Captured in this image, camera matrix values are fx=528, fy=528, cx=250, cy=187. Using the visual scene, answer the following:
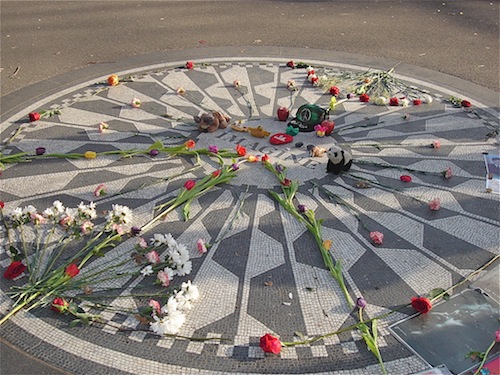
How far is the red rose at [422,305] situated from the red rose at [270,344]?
146 cm

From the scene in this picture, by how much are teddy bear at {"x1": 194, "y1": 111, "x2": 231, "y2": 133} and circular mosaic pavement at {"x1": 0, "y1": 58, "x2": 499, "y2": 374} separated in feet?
0.33

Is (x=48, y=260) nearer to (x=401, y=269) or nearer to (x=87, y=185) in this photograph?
(x=87, y=185)

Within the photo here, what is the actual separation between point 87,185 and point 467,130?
232 inches

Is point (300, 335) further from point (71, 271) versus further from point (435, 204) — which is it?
point (435, 204)

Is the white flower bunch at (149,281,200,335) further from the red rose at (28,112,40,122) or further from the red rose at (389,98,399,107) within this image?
the red rose at (389,98,399,107)

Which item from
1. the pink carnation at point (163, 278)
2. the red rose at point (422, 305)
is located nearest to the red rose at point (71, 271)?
the pink carnation at point (163, 278)

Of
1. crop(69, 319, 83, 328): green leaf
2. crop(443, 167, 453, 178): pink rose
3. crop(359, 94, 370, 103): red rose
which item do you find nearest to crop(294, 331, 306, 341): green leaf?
crop(69, 319, 83, 328): green leaf

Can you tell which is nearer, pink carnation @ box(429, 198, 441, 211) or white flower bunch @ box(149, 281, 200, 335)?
white flower bunch @ box(149, 281, 200, 335)

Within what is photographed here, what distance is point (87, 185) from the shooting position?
696 cm

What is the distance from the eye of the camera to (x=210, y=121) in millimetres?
8109

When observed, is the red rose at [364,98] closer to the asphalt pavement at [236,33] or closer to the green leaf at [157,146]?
the asphalt pavement at [236,33]

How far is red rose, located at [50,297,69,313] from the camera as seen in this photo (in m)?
5.04

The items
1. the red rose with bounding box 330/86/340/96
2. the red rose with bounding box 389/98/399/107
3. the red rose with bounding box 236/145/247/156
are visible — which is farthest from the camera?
the red rose with bounding box 330/86/340/96

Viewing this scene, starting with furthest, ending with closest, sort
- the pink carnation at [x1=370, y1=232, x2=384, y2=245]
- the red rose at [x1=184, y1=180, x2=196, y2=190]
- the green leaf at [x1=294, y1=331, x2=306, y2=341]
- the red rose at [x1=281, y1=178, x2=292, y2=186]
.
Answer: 1. the red rose at [x1=281, y1=178, x2=292, y2=186]
2. the red rose at [x1=184, y1=180, x2=196, y2=190]
3. the pink carnation at [x1=370, y1=232, x2=384, y2=245]
4. the green leaf at [x1=294, y1=331, x2=306, y2=341]
